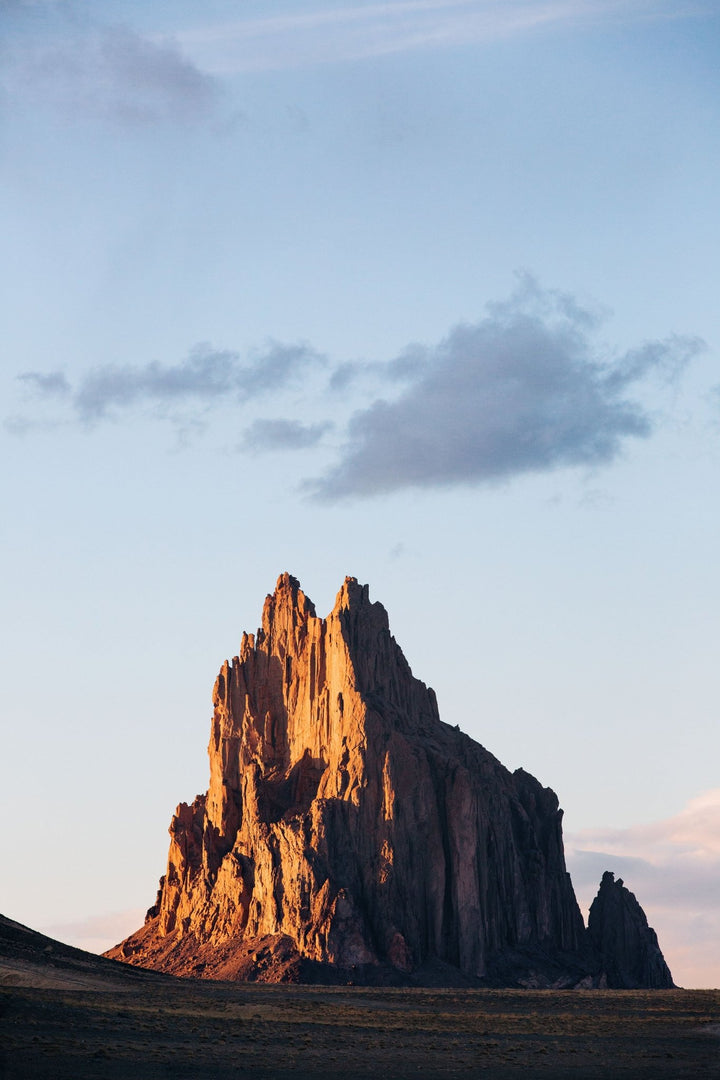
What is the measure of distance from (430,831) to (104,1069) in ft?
282

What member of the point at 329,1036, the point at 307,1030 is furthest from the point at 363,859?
the point at 329,1036

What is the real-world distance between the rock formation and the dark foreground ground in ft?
52.6

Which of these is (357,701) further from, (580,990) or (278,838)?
(580,990)

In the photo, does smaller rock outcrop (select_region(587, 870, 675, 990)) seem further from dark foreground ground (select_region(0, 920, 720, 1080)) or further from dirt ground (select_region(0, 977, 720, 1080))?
dirt ground (select_region(0, 977, 720, 1080))

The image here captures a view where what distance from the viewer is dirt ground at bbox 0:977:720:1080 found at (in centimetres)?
10188

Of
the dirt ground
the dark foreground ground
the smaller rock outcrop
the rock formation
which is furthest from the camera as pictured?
the smaller rock outcrop

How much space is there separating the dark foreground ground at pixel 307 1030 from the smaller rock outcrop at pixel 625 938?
35241mm

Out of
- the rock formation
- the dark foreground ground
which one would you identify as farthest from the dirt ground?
the rock formation

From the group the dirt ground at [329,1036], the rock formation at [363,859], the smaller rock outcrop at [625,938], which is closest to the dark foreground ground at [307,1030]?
the dirt ground at [329,1036]

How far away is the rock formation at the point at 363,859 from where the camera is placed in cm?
17400

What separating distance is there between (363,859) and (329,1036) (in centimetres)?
5937

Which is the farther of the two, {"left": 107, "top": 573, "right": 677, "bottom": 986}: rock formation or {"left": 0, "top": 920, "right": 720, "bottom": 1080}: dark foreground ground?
{"left": 107, "top": 573, "right": 677, "bottom": 986}: rock formation

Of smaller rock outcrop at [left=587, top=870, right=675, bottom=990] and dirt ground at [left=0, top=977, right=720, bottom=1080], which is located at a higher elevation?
smaller rock outcrop at [left=587, top=870, right=675, bottom=990]

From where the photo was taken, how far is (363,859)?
178 metres
